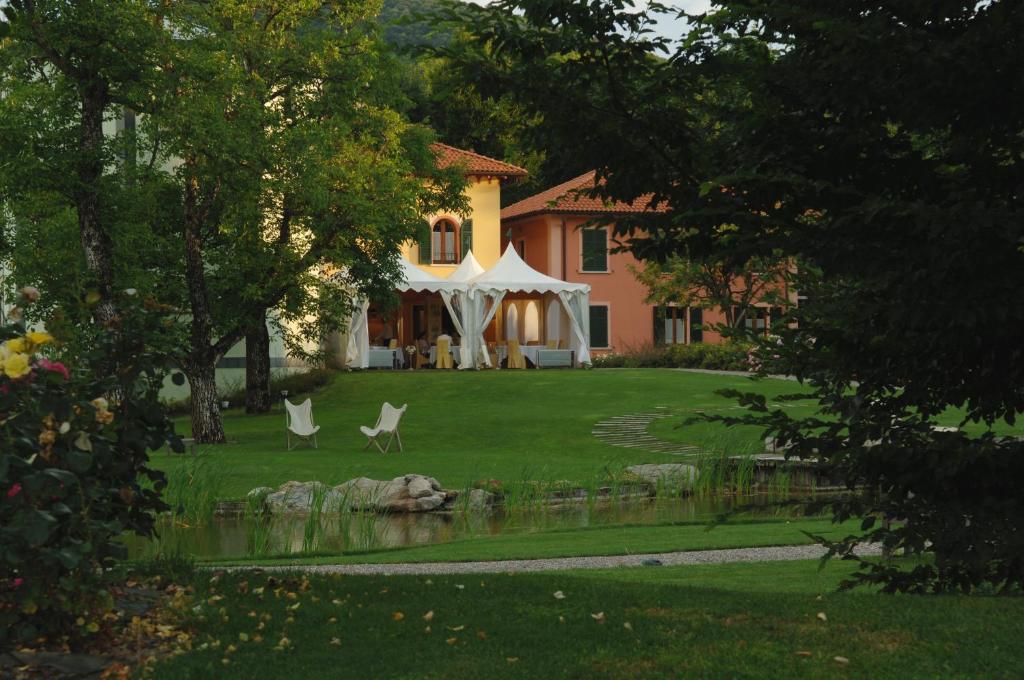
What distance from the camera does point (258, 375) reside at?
2884cm

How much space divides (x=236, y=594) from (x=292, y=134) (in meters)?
14.7

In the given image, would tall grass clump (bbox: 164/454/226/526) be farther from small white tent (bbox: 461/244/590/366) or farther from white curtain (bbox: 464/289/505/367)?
white curtain (bbox: 464/289/505/367)

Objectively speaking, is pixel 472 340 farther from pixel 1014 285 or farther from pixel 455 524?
pixel 1014 285

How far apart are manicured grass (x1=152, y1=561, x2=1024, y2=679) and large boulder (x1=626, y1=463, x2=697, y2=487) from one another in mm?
A: 9547

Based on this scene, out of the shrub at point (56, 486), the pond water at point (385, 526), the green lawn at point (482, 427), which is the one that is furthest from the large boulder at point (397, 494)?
the shrub at point (56, 486)

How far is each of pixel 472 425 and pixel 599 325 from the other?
62.8 ft

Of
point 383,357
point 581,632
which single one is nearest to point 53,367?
point 581,632

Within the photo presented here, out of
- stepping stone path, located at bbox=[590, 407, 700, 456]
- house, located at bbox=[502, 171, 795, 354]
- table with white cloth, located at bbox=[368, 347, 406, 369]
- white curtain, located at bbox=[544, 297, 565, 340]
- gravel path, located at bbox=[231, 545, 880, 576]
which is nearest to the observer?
gravel path, located at bbox=[231, 545, 880, 576]

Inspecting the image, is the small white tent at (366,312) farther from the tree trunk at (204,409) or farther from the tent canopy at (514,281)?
the tree trunk at (204,409)

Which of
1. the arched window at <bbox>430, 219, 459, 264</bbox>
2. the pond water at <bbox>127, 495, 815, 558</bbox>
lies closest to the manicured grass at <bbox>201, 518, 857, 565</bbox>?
the pond water at <bbox>127, 495, 815, 558</bbox>

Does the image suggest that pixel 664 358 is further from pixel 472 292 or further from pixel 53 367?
pixel 53 367

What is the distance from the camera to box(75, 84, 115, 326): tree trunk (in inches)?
743

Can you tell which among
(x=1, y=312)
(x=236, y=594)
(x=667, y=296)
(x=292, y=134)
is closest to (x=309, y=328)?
(x=1, y=312)

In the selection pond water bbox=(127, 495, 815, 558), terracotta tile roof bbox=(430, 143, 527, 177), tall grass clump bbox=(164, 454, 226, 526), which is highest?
terracotta tile roof bbox=(430, 143, 527, 177)
